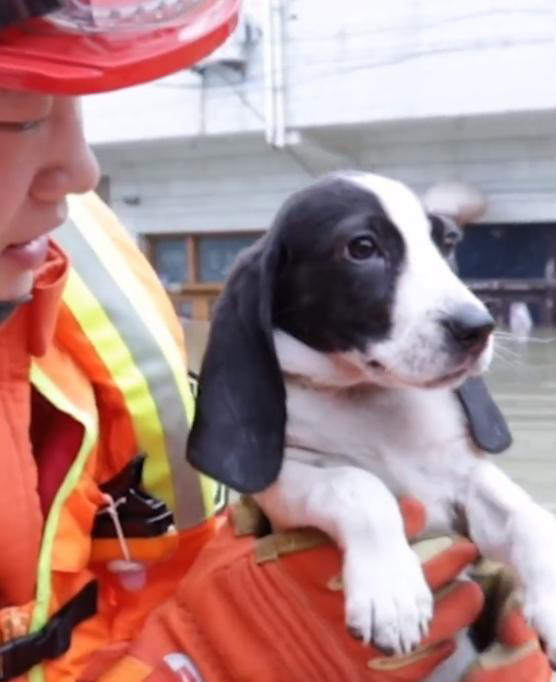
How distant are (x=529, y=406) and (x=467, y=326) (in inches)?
119

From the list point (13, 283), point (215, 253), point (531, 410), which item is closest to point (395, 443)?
point (13, 283)

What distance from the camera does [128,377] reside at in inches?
43.1

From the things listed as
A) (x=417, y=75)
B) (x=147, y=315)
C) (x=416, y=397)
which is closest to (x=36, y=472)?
(x=147, y=315)

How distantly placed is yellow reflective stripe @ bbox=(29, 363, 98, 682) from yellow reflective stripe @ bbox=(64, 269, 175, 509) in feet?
0.20

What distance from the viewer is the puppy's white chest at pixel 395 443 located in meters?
1.08

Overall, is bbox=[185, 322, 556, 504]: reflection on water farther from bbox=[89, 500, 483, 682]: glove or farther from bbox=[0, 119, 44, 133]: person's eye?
bbox=[0, 119, 44, 133]: person's eye

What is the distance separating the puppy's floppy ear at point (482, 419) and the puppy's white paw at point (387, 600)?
17cm

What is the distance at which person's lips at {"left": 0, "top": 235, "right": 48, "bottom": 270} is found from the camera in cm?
83

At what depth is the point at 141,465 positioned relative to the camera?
1.09 meters

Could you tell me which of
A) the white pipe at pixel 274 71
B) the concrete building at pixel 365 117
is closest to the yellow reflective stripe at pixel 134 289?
the concrete building at pixel 365 117

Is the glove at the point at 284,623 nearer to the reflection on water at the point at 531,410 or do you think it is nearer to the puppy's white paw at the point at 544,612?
the puppy's white paw at the point at 544,612

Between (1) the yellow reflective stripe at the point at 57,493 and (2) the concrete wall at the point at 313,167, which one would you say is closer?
(1) the yellow reflective stripe at the point at 57,493

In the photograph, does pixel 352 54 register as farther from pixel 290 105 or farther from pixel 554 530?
pixel 554 530

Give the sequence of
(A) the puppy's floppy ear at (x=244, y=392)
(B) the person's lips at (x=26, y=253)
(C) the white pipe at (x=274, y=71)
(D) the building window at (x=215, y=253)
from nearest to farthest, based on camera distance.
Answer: (B) the person's lips at (x=26, y=253), (A) the puppy's floppy ear at (x=244, y=392), (C) the white pipe at (x=274, y=71), (D) the building window at (x=215, y=253)
